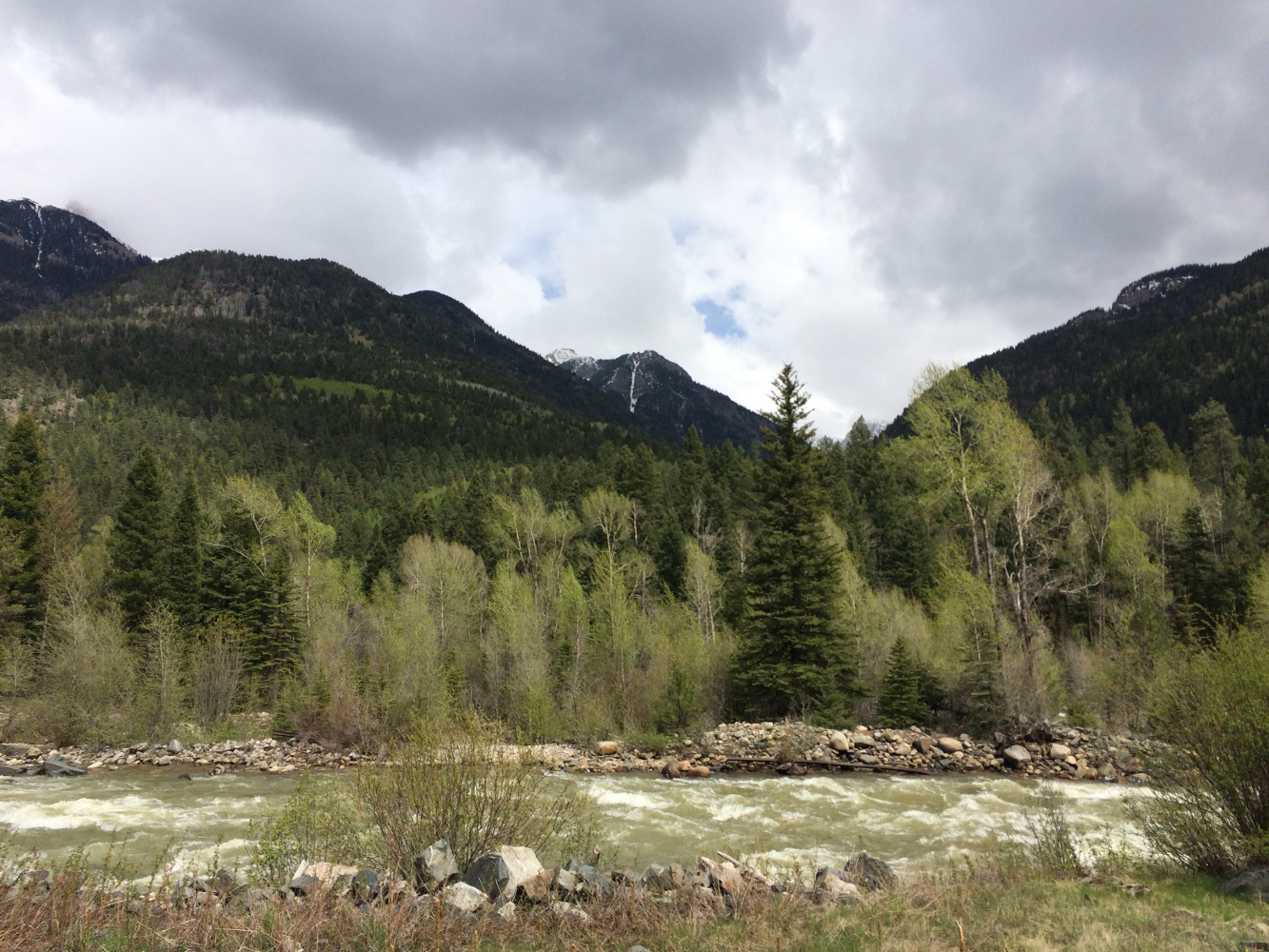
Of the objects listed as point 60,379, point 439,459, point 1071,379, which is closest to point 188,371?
point 60,379

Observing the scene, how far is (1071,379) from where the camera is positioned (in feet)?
603

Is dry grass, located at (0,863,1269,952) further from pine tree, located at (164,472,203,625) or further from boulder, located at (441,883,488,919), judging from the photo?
pine tree, located at (164,472,203,625)

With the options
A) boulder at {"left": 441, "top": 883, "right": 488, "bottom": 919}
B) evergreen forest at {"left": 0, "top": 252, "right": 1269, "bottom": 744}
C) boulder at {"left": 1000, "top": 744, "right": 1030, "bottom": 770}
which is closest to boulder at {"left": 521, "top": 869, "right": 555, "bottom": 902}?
boulder at {"left": 441, "top": 883, "right": 488, "bottom": 919}

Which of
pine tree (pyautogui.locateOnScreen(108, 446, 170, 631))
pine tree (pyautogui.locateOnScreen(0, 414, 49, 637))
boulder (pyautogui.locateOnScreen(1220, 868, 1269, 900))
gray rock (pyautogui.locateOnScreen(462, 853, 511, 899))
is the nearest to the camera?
gray rock (pyautogui.locateOnScreen(462, 853, 511, 899))

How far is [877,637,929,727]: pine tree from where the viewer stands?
3088 centimetres

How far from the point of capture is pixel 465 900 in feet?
27.8

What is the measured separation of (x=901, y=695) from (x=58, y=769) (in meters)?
36.5

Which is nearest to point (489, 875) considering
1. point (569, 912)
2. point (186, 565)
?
point (569, 912)

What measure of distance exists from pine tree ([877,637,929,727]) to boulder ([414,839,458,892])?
26196mm

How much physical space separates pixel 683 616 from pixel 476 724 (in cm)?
3190

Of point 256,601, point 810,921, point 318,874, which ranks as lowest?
point 810,921

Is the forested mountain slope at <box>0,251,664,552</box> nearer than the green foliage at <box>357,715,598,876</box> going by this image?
No

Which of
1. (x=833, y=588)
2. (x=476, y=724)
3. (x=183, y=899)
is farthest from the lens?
(x=833, y=588)

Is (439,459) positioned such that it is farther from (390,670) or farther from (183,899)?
(183,899)
